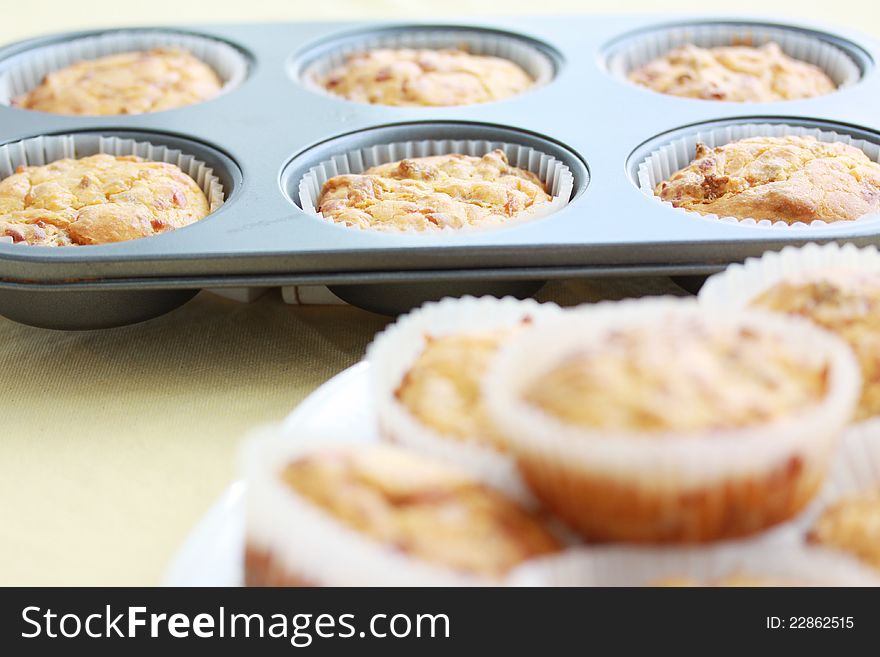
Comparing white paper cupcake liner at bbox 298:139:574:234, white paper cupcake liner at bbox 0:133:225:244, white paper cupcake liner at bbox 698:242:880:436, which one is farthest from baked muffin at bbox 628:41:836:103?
white paper cupcake liner at bbox 698:242:880:436

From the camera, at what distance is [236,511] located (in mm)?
1371

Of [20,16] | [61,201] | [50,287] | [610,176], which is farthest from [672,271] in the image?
[20,16]

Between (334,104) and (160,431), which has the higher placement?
(334,104)

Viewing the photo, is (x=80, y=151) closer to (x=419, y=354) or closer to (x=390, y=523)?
(x=419, y=354)

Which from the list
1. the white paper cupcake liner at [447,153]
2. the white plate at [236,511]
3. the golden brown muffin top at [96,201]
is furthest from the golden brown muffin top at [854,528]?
the golden brown muffin top at [96,201]

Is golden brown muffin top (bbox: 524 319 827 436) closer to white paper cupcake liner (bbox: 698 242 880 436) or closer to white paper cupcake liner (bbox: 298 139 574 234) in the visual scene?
white paper cupcake liner (bbox: 698 242 880 436)

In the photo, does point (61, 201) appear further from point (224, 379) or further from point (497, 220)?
point (497, 220)

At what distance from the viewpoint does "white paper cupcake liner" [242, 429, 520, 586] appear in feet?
3.38

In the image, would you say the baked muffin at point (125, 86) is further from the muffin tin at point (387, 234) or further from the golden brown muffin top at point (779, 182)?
the golden brown muffin top at point (779, 182)

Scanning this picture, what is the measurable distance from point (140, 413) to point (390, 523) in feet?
3.73

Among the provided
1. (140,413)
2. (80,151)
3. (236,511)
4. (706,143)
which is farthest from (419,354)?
(80,151)

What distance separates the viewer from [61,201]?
8.11ft

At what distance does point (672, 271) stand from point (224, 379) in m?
0.89

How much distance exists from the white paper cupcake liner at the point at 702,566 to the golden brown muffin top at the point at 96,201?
1494 millimetres
